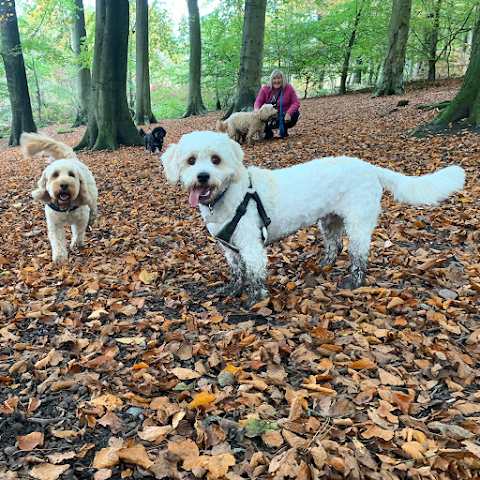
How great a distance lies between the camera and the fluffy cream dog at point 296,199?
342cm

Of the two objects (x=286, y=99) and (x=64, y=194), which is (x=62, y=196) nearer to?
(x=64, y=194)

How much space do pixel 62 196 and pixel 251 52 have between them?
9.67 meters

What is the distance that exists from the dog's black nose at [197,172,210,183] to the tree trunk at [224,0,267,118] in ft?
32.4

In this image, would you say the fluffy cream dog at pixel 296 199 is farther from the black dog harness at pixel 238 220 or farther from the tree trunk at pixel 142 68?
the tree trunk at pixel 142 68

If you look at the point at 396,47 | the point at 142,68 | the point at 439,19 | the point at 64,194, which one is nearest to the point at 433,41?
the point at 439,19

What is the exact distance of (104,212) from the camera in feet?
23.1

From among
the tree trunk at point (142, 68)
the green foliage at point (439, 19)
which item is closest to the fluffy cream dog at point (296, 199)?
the tree trunk at point (142, 68)

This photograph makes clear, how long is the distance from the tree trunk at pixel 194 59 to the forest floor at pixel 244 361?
18188 mm

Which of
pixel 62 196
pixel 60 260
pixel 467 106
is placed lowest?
pixel 60 260

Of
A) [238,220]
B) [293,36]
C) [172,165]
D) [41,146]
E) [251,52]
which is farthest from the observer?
[293,36]

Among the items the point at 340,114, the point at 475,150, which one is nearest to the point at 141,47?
the point at 340,114

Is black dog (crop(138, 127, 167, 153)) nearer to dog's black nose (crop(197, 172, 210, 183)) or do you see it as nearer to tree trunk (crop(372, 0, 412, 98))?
dog's black nose (crop(197, 172, 210, 183))

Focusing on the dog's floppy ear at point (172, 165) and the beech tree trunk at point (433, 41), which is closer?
the dog's floppy ear at point (172, 165)

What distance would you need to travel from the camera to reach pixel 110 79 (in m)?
11.8
